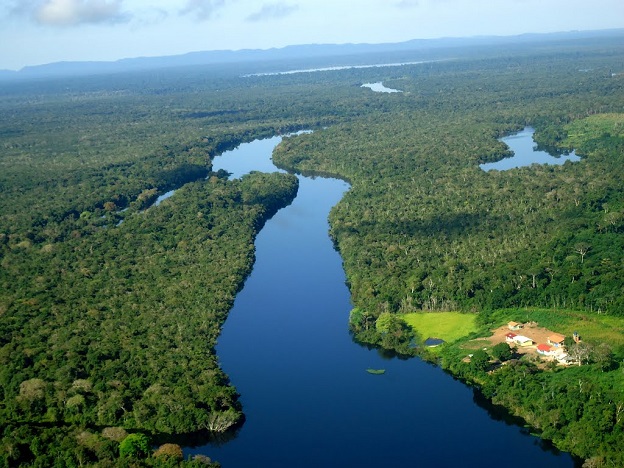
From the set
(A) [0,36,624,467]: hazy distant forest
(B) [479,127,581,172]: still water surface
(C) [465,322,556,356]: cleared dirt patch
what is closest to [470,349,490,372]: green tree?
(A) [0,36,624,467]: hazy distant forest

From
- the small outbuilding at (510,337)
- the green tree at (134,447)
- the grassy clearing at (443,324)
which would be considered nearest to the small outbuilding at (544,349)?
the small outbuilding at (510,337)

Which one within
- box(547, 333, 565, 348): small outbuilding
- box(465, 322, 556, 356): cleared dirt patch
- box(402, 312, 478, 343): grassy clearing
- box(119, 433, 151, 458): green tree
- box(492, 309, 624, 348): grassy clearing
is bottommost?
box(402, 312, 478, 343): grassy clearing

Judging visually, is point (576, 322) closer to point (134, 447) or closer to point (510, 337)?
point (510, 337)

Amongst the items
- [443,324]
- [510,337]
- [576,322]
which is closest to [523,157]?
[576,322]

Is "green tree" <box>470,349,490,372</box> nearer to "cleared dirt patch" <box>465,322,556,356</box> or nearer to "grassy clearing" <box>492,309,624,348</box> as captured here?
"cleared dirt patch" <box>465,322,556,356</box>

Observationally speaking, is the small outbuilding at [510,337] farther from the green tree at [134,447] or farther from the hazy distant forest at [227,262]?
the green tree at [134,447]

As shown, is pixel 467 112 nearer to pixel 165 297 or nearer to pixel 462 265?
pixel 462 265
